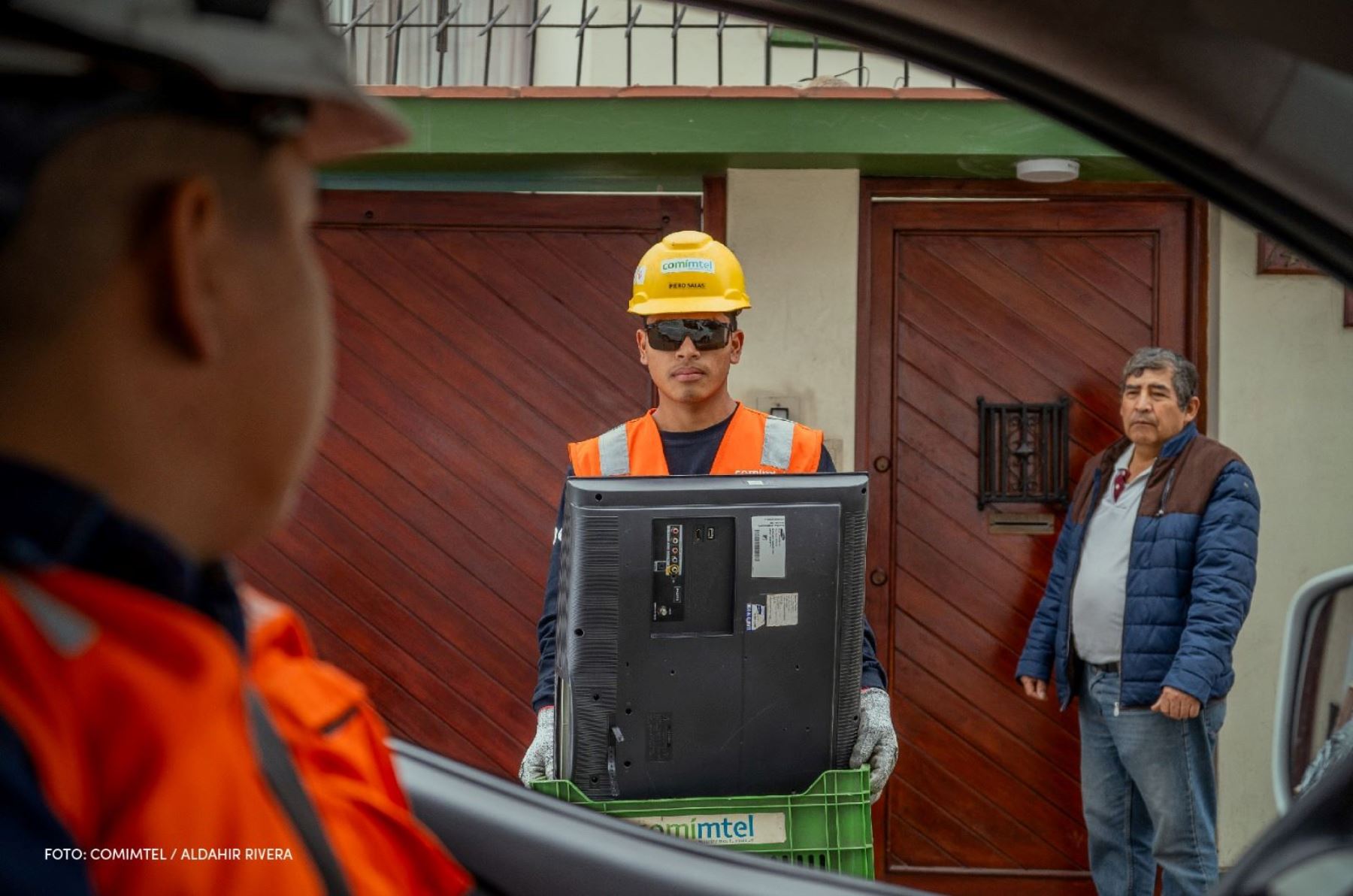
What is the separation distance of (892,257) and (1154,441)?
145 cm

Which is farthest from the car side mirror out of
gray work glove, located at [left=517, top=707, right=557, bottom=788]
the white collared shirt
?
the white collared shirt

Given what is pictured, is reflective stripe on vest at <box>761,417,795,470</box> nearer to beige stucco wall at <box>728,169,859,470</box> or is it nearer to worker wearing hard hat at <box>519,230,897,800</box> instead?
worker wearing hard hat at <box>519,230,897,800</box>

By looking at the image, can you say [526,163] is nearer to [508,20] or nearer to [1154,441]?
[508,20]

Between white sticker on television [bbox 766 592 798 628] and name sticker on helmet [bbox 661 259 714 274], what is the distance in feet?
5.08

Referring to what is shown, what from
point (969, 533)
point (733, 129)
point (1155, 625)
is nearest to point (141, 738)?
point (1155, 625)

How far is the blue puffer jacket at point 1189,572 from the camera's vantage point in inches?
179

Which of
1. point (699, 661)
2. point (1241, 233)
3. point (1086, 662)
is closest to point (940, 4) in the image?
point (699, 661)

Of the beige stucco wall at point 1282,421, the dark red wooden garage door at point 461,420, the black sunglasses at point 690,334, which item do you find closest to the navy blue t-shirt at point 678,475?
the black sunglasses at point 690,334

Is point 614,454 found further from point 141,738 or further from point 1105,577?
point 141,738

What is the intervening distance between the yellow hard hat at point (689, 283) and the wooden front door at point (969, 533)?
6.89 feet

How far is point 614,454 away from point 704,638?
47.7 inches

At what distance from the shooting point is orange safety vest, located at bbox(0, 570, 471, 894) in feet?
2.06

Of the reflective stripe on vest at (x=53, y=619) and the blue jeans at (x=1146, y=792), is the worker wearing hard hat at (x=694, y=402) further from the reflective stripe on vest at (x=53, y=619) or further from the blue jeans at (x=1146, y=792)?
the reflective stripe on vest at (x=53, y=619)

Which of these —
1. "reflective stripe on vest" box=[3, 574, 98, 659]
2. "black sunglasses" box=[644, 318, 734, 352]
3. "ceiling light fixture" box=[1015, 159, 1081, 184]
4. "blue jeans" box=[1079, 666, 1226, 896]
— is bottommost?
"blue jeans" box=[1079, 666, 1226, 896]
